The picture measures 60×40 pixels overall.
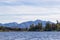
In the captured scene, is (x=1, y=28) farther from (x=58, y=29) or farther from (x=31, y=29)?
(x=58, y=29)

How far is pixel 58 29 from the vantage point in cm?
19038

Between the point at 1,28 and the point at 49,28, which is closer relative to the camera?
the point at 49,28

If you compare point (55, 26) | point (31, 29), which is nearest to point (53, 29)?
point (55, 26)

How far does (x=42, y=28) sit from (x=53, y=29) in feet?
34.3

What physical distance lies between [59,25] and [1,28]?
42.8 m

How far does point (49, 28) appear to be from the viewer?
18788 cm

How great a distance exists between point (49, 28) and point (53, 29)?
3.36m

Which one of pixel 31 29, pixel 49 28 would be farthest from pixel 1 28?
pixel 49 28

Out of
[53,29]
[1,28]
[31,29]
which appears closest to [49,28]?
[53,29]

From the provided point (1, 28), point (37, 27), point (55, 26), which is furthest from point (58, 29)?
point (1, 28)

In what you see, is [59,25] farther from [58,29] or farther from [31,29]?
[31,29]

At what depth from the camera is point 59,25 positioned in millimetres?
195500

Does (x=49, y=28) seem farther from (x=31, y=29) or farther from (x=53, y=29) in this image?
(x=31, y=29)

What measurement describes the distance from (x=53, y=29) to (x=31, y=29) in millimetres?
17076
